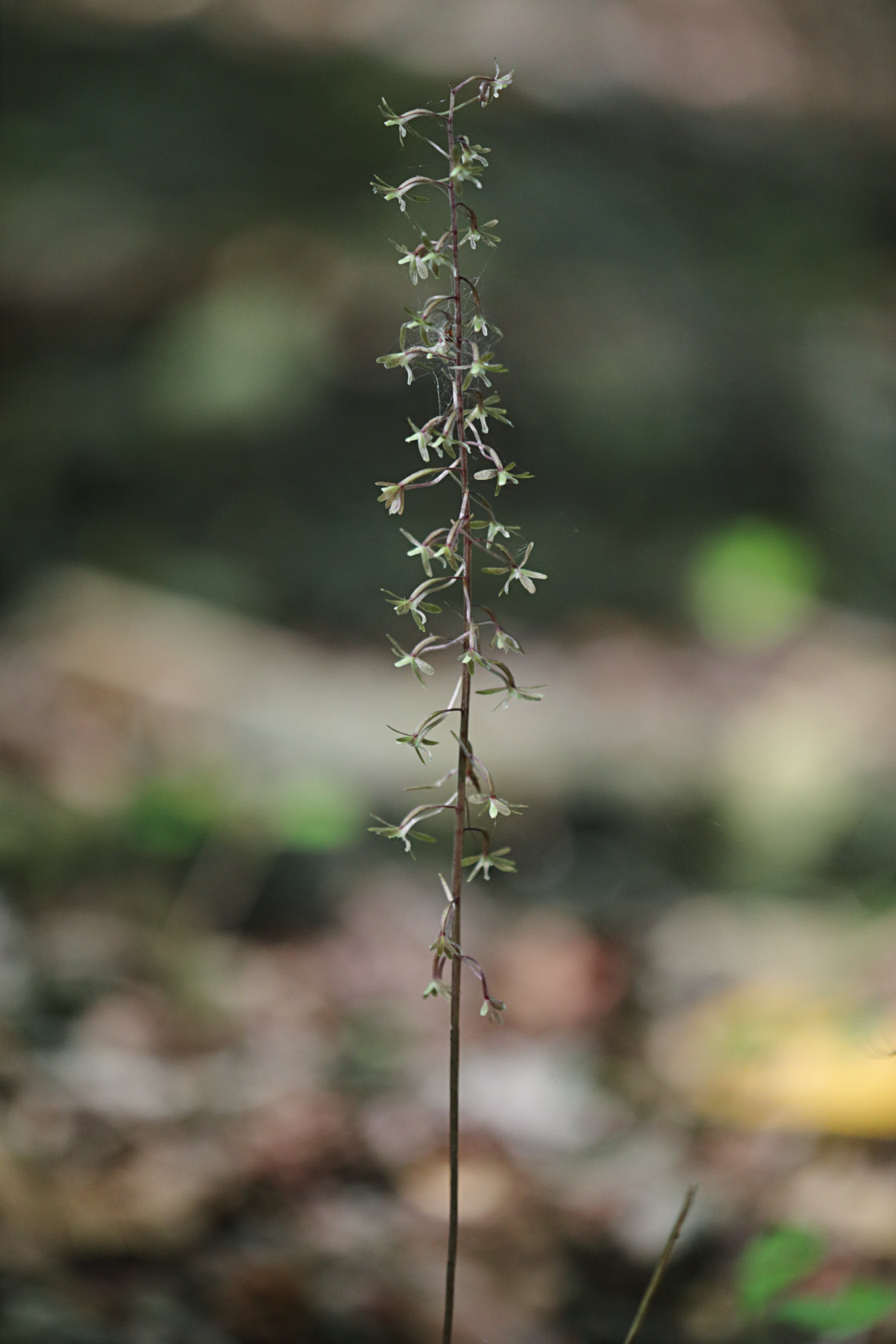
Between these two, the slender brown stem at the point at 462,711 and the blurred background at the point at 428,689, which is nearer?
the slender brown stem at the point at 462,711

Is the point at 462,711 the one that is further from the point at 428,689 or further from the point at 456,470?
the point at 428,689

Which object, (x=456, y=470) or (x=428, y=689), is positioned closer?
(x=456, y=470)

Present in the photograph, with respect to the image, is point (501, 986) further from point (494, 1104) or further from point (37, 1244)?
point (37, 1244)

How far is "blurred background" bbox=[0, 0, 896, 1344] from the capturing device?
1.86 metres

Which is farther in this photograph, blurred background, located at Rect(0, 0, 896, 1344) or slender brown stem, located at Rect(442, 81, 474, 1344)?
blurred background, located at Rect(0, 0, 896, 1344)

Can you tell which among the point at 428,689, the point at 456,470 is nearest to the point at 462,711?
the point at 456,470

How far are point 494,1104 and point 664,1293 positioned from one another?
2.22ft

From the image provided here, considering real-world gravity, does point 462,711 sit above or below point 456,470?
below

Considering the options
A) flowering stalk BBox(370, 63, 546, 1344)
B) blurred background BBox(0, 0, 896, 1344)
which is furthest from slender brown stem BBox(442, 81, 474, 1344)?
blurred background BBox(0, 0, 896, 1344)

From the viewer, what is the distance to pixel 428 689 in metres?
4.86

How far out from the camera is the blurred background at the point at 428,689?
186 centimetres

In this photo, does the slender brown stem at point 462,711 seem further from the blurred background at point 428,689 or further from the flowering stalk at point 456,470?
the blurred background at point 428,689

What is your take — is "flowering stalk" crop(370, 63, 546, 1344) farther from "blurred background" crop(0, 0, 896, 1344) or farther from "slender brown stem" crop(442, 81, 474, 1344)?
"blurred background" crop(0, 0, 896, 1344)

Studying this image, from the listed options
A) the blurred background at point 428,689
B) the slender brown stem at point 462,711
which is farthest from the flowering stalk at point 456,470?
the blurred background at point 428,689
